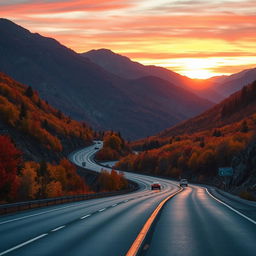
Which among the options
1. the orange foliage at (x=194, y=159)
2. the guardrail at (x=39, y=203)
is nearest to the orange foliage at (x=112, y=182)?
the orange foliage at (x=194, y=159)

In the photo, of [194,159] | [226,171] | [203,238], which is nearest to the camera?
[203,238]

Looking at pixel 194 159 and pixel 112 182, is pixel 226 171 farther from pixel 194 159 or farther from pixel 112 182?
pixel 194 159

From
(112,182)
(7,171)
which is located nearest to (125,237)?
(7,171)

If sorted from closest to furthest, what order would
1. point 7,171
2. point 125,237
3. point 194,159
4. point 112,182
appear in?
1. point 125,237
2. point 7,171
3. point 112,182
4. point 194,159

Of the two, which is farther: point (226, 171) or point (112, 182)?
point (112, 182)

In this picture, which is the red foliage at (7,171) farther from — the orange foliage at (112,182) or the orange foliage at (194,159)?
the orange foliage at (194,159)

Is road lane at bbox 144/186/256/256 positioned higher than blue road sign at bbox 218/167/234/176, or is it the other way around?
blue road sign at bbox 218/167/234/176

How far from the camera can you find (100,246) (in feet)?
50.9

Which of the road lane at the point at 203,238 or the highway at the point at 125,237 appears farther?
the highway at the point at 125,237

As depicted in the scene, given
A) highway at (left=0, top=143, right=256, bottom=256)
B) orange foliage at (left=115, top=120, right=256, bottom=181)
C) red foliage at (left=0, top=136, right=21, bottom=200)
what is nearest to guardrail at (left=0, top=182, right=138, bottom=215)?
highway at (left=0, top=143, right=256, bottom=256)

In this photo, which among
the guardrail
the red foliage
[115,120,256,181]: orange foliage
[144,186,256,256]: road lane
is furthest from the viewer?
[115,120,256,181]: orange foliage

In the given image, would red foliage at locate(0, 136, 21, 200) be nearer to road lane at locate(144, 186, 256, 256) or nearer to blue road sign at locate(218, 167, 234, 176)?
blue road sign at locate(218, 167, 234, 176)

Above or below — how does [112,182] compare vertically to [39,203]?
above

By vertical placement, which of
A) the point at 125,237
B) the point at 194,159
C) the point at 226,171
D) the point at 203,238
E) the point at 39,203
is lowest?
the point at 39,203
